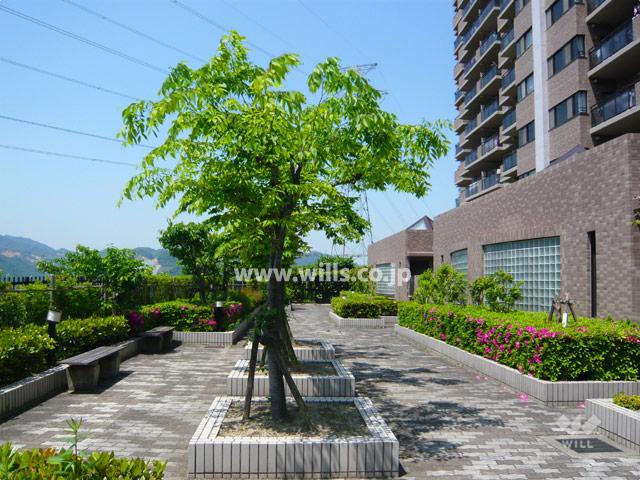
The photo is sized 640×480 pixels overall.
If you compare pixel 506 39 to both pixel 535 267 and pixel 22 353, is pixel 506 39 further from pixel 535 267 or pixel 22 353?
pixel 22 353

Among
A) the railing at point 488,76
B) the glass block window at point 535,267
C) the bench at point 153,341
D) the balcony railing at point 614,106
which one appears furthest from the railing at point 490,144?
the bench at point 153,341

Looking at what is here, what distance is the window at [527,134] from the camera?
1154 inches

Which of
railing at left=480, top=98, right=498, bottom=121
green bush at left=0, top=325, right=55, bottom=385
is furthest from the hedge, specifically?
railing at left=480, top=98, right=498, bottom=121

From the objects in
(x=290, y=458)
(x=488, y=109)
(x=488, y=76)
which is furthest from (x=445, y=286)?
(x=488, y=76)

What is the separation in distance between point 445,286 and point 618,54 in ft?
40.5

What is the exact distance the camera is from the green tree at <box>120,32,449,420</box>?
627cm

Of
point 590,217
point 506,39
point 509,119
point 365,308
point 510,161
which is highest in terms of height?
point 506,39

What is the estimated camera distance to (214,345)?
16.5 metres

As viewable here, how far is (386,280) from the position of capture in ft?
133

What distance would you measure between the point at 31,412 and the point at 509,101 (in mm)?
33741

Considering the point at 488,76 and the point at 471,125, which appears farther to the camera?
the point at 471,125

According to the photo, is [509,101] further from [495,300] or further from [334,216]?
[334,216]

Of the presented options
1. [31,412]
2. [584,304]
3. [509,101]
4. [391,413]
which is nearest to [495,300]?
[584,304]

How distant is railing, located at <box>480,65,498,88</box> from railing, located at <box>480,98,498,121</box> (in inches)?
60.8
